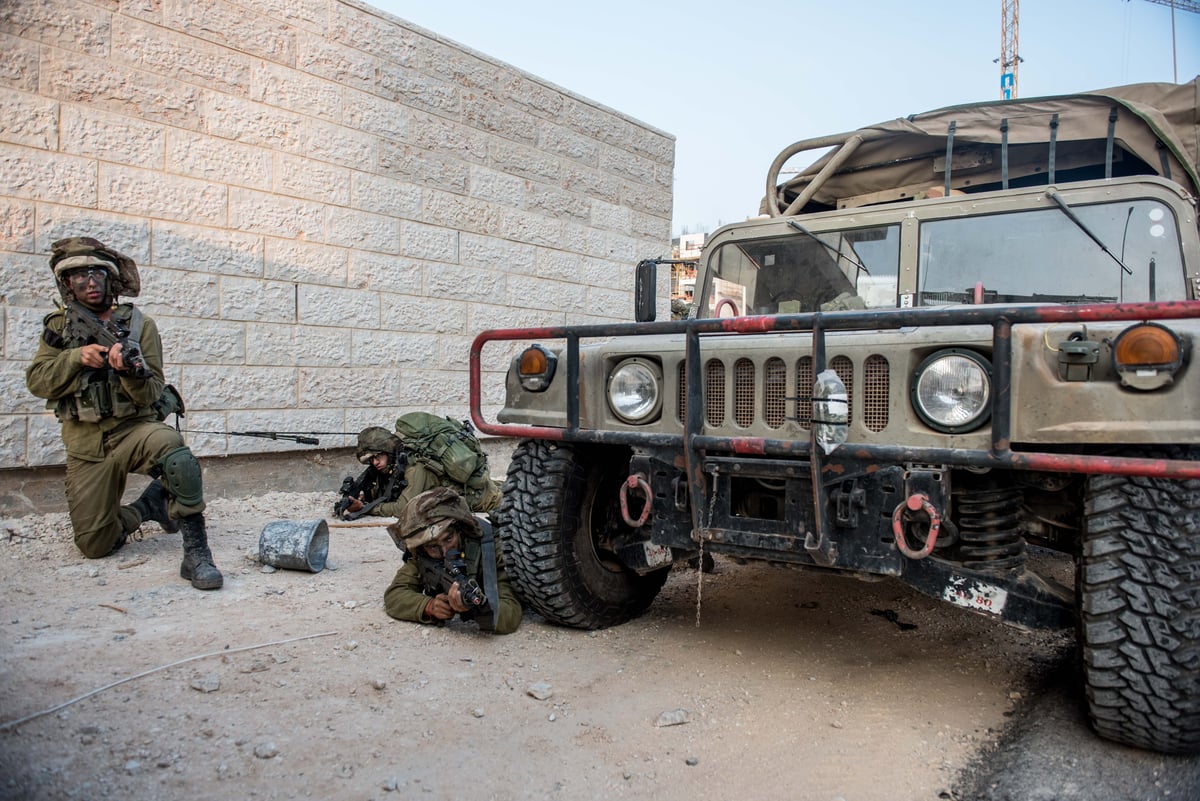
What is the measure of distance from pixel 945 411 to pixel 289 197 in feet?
15.0

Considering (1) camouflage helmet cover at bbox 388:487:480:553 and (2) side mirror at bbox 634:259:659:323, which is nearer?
(1) camouflage helmet cover at bbox 388:487:480:553

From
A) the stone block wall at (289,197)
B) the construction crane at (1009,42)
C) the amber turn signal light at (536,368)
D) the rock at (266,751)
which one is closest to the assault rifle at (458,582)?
the amber turn signal light at (536,368)

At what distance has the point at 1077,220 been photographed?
3.26 meters

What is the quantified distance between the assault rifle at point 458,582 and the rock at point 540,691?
18.6 inches

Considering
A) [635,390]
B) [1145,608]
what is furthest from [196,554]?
[1145,608]

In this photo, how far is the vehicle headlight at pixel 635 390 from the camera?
2883 mm

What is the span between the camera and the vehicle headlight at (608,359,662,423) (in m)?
2.88

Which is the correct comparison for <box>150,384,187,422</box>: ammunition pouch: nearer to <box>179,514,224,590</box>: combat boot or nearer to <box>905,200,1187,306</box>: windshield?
<box>179,514,224,590</box>: combat boot

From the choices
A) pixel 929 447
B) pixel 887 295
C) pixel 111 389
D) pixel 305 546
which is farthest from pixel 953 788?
pixel 111 389

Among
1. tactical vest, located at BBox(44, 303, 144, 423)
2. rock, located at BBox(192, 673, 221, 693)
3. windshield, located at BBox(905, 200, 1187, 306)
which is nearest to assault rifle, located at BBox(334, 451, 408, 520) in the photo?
tactical vest, located at BBox(44, 303, 144, 423)

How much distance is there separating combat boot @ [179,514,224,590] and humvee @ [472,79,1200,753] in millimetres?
1403

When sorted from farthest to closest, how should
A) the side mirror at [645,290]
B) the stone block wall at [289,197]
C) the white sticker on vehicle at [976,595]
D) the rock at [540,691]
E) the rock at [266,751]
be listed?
the stone block wall at [289,197], the side mirror at [645,290], the rock at [540,691], the white sticker on vehicle at [976,595], the rock at [266,751]

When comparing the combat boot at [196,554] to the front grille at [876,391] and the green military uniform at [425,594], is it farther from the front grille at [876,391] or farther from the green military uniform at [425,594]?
the front grille at [876,391]

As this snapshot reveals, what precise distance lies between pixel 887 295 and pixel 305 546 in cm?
286
